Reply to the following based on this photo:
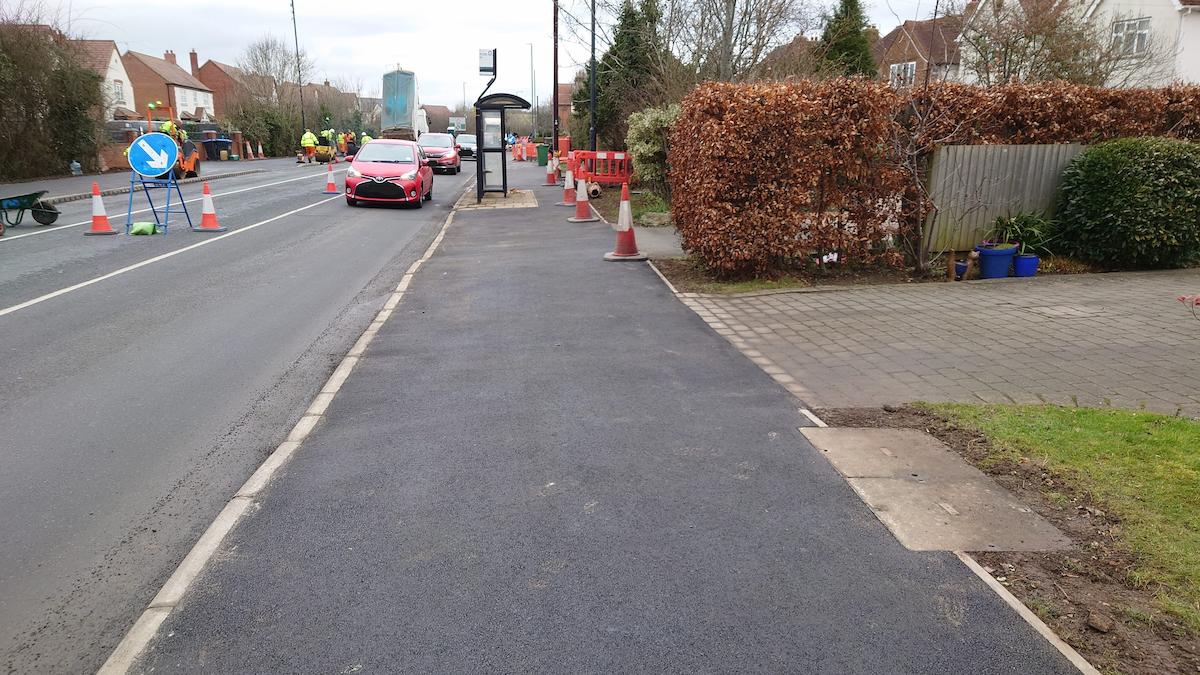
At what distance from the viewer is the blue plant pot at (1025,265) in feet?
33.7

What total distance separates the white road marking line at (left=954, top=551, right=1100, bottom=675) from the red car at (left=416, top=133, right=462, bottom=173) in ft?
110

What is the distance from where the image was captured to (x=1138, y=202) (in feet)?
32.8

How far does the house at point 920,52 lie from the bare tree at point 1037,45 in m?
0.61

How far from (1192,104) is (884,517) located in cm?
1070

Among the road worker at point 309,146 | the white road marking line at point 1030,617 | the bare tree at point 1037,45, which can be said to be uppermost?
the bare tree at point 1037,45

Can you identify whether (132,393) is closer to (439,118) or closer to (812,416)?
(812,416)

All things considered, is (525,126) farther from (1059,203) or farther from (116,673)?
(116,673)

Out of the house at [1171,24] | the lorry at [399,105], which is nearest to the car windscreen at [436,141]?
the lorry at [399,105]

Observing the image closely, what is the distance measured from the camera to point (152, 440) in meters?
5.01

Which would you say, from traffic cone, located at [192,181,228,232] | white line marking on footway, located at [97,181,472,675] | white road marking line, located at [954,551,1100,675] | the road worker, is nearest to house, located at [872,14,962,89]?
white road marking line, located at [954,551,1100,675]

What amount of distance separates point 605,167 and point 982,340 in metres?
19.2

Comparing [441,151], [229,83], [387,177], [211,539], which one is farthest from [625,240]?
[229,83]

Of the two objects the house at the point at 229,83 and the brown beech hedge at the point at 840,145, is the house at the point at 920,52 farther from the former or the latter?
the house at the point at 229,83

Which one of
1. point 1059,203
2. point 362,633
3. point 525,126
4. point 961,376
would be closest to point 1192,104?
point 1059,203
